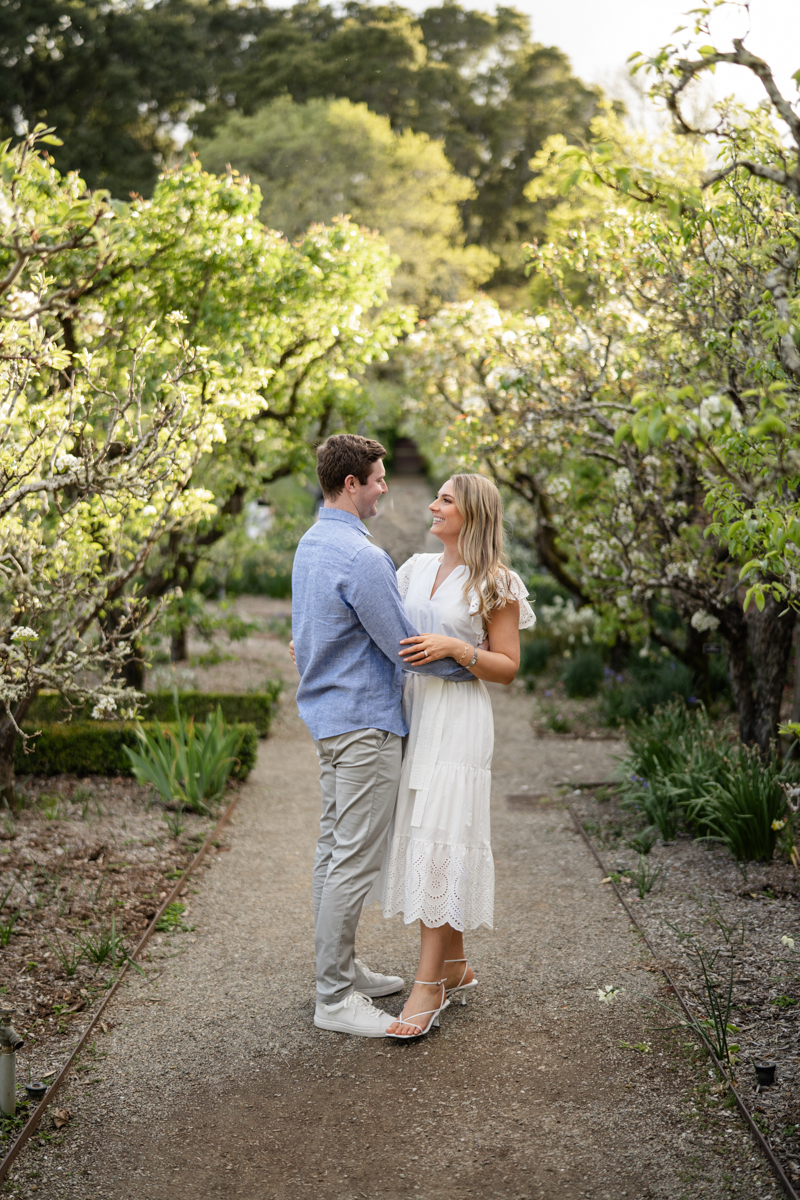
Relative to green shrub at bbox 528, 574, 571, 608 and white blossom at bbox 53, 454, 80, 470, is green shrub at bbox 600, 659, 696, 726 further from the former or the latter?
white blossom at bbox 53, 454, 80, 470

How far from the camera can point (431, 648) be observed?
119 inches

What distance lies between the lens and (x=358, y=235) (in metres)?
7.06

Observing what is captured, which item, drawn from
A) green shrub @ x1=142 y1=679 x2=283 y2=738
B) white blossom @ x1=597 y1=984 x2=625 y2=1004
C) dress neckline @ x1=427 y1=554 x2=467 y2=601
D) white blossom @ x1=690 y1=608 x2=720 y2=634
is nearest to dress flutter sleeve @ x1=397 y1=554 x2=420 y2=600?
dress neckline @ x1=427 y1=554 x2=467 y2=601

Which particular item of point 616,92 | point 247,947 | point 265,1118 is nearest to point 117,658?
point 247,947

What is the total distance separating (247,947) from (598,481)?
445 centimetres

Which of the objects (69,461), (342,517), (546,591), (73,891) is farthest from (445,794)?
(546,591)

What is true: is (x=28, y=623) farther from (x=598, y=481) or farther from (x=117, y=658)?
(x=598, y=481)

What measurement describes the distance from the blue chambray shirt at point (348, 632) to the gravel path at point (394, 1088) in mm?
1046

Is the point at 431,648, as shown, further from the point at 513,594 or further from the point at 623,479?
the point at 623,479

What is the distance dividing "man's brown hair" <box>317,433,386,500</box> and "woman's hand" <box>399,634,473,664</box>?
22.5 inches

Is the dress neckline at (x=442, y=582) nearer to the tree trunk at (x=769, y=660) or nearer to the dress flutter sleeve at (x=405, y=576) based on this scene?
the dress flutter sleeve at (x=405, y=576)

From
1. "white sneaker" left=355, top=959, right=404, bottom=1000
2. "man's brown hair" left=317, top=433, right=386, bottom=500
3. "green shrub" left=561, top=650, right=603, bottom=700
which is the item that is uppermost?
"man's brown hair" left=317, top=433, right=386, bottom=500

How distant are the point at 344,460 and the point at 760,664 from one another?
383cm

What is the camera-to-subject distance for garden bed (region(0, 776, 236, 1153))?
3.50 meters
